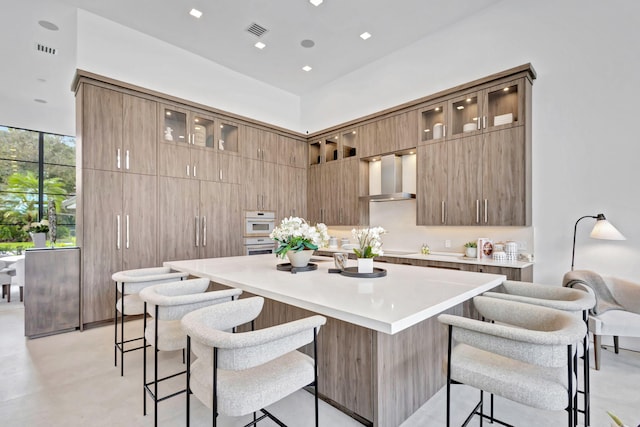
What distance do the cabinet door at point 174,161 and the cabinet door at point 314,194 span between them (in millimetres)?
2137

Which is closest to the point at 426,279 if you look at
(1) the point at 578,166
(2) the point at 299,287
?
(2) the point at 299,287

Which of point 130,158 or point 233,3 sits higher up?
point 233,3

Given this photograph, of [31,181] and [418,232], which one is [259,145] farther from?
[31,181]

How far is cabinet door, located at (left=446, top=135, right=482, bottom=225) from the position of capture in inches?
138

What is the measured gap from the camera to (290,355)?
1.55 meters

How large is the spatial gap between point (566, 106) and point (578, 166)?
637 mm

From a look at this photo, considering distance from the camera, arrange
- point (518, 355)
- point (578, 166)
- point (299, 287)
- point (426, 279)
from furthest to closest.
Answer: point (578, 166)
point (426, 279)
point (299, 287)
point (518, 355)

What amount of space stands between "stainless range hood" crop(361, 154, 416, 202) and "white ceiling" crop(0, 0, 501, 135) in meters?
1.67

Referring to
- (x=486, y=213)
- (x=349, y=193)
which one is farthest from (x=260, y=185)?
(x=486, y=213)

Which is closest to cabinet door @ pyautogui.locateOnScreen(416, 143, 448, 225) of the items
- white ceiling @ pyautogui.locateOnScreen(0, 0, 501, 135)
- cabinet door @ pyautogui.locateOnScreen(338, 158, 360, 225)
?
cabinet door @ pyautogui.locateOnScreen(338, 158, 360, 225)

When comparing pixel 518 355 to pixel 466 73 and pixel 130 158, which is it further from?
pixel 130 158

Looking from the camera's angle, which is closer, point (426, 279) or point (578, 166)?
point (426, 279)

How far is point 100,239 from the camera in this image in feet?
11.7

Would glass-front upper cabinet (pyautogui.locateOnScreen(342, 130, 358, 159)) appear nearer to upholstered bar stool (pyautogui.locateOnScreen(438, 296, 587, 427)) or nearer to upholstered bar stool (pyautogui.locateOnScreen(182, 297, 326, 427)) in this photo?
upholstered bar stool (pyautogui.locateOnScreen(438, 296, 587, 427))
